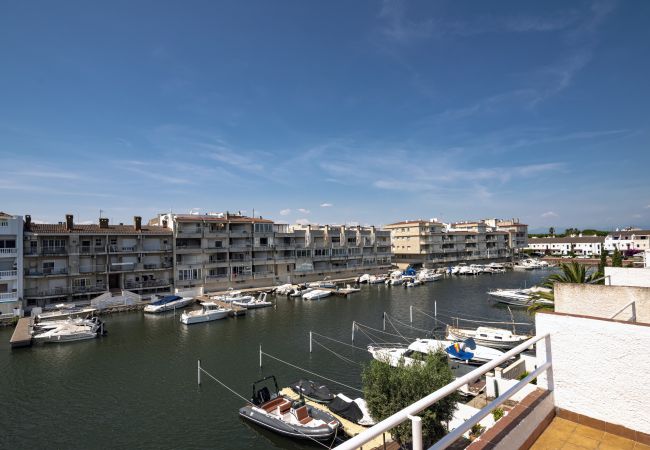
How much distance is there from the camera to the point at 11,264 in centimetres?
4675

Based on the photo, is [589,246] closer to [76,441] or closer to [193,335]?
[193,335]

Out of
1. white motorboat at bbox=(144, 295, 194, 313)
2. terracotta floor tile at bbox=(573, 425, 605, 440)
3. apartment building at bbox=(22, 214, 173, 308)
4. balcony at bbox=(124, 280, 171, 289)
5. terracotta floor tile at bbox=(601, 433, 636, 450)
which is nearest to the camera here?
terracotta floor tile at bbox=(601, 433, 636, 450)

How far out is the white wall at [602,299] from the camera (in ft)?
28.7

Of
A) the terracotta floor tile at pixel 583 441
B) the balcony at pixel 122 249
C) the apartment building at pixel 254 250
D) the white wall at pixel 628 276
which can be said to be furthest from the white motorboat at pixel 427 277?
the terracotta floor tile at pixel 583 441

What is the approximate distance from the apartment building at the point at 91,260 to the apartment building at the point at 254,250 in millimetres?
3350

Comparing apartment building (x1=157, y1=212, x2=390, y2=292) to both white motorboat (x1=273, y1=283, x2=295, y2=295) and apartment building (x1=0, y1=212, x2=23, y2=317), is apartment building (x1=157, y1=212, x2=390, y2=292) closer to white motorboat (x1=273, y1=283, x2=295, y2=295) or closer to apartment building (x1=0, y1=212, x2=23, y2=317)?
white motorboat (x1=273, y1=283, x2=295, y2=295)

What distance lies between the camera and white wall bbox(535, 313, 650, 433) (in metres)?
5.43

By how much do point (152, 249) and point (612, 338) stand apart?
6214 centimetres

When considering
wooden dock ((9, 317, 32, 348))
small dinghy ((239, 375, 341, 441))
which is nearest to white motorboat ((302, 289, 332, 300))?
wooden dock ((9, 317, 32, 348))

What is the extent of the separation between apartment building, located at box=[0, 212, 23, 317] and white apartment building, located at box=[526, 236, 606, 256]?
156 metres

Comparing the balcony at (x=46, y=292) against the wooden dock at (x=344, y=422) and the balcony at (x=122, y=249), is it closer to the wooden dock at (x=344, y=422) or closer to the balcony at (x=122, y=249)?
the balcony at (x=122, y=249)

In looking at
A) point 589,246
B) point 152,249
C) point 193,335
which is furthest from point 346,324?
point 589,246

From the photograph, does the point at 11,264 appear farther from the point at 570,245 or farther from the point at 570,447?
the point at 570,245

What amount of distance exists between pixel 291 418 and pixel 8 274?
47029 mm
